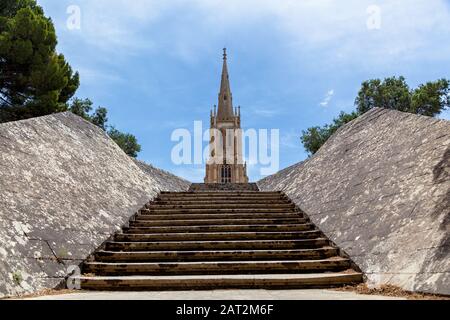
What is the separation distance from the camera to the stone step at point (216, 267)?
5.15m

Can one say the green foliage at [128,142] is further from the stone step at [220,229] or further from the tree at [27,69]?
the stone step at [220,229]

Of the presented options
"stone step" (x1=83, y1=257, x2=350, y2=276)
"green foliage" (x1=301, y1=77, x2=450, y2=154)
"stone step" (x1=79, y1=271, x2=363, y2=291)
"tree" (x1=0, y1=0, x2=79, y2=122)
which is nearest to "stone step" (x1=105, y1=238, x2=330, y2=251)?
"stone step" (x1=83, y1=257, x2=350, y2=276)

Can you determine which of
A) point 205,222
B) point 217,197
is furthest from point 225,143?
point 205,222

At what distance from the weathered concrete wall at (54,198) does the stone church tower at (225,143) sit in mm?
49734

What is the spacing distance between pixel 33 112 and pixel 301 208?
1339 centimetres

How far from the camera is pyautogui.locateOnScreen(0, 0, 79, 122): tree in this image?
1549 centimetres

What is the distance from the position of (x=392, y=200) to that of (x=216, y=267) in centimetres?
285

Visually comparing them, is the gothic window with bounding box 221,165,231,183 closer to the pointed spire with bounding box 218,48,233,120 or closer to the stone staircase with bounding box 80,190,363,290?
the pointed spire with bounding box 218,48,233,120

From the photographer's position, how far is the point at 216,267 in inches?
205

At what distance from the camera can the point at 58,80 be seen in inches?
642

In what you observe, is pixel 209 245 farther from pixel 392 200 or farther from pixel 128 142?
pixel 128 142

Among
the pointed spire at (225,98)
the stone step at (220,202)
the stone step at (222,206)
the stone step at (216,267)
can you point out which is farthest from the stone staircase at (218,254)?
the pointed spire at (225,98)
